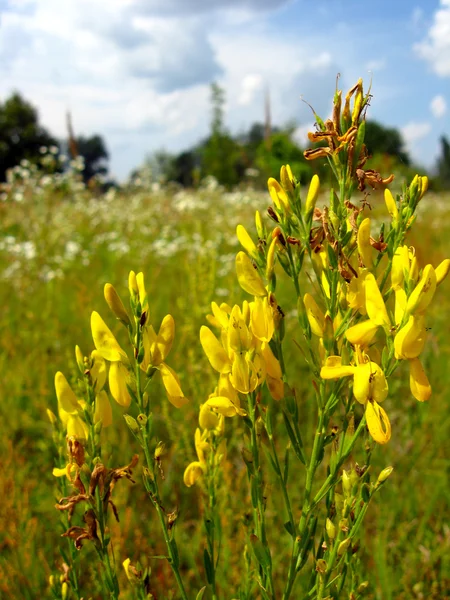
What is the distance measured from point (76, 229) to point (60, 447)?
18.6 ft

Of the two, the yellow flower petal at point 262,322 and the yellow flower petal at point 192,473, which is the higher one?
the yellow flower petal at point 262,322

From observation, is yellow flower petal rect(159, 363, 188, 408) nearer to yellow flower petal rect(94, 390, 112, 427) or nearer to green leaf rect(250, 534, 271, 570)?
yellow flower petal rect(94, 390, 112, 427)

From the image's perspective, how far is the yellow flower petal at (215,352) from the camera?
2.60 ft

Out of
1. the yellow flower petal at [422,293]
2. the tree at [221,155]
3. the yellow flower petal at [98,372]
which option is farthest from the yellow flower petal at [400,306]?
the tree at [221,155]

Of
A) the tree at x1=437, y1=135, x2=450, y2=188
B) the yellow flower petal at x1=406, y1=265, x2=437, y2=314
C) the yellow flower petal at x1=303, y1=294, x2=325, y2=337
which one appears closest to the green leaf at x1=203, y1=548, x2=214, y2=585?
the yellow flower petal at x1=303, y1=294, x2=325, y2=337

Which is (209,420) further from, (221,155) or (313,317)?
(221,155)

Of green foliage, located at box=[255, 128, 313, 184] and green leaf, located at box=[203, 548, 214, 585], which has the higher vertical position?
green foliage, located at box=[255, 128, 313, 184]

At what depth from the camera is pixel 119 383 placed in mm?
798

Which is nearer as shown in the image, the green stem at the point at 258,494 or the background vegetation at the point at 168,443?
the green stem at the point at 258,494

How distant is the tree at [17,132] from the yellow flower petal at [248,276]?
1408 inches

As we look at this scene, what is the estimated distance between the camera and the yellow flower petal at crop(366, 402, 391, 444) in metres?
0.71

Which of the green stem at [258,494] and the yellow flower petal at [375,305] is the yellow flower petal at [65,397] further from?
the yellow flower petal at [375,305]

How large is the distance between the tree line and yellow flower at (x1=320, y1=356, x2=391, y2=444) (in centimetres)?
31

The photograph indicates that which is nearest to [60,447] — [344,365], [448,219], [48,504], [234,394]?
[234,394]
